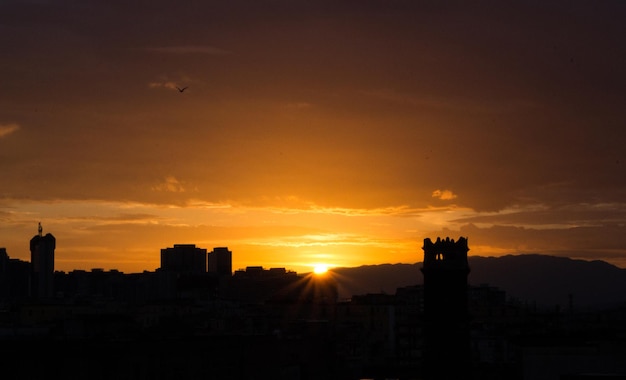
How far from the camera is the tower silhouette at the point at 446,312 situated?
69688 millimetres

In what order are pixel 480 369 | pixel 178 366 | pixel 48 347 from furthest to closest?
pixel 480 369, pixel 178 366, pixel 48 347

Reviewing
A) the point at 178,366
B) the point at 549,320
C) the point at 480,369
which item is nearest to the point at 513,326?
the point at 549,320

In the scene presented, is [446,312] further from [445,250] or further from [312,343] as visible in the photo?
[312,343]

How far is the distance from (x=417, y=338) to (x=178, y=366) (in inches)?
2653

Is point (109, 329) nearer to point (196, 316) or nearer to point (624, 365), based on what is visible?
point (196, 316)

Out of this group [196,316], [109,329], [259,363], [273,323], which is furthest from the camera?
[196,316]

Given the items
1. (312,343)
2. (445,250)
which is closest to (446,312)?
(445,250)

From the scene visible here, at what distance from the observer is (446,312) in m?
70.8

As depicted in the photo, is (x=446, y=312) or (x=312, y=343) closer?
(x=446, y=312)

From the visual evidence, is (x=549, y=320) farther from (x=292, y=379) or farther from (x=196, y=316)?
(x=292, y=379)

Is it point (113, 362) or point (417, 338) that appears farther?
point (417, 338)

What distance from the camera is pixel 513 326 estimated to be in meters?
148

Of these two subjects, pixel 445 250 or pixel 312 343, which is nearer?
pixel 445 250

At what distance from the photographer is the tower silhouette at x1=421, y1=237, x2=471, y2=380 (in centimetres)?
6969
